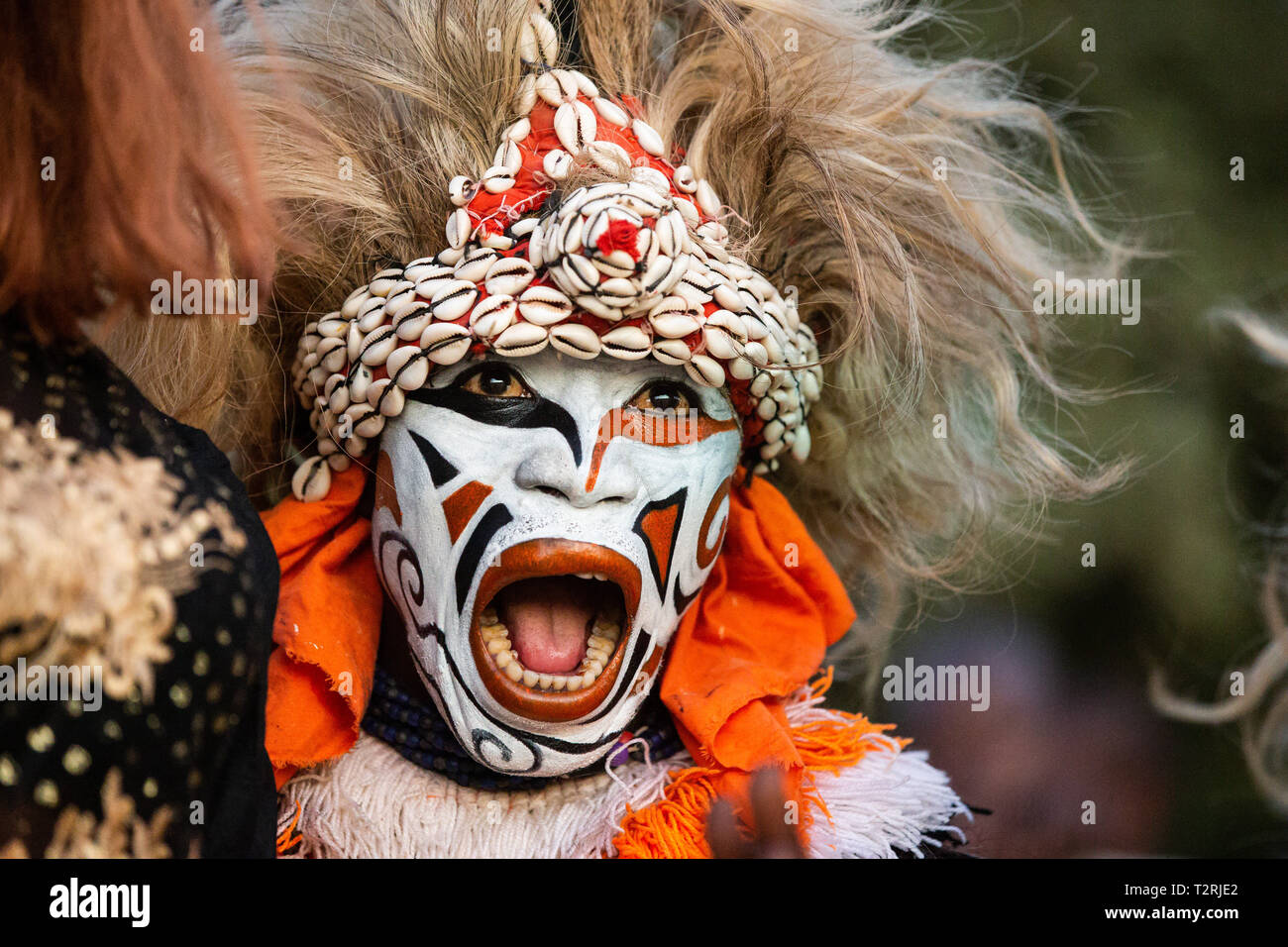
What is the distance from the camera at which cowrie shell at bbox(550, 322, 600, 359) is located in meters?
1.34

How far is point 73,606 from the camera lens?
996 millimetres

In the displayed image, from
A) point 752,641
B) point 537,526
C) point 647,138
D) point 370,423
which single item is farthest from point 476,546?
point 647,138

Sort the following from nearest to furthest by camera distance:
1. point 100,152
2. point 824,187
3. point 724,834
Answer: point 100,152, point 724,834, point 824,187

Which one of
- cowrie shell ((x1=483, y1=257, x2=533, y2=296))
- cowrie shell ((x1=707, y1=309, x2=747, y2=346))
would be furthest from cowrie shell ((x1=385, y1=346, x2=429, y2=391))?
cowrie shell ((x1=707, y1=309, x2=747, y2=346))

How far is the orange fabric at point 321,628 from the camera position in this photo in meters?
1.40

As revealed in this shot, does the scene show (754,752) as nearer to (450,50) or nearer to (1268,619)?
(450,50)

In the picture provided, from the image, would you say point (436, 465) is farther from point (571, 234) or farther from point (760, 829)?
point (760, 829)

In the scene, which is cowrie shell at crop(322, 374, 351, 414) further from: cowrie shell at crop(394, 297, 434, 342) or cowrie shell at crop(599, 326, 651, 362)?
cowrie shell at crop(599, 326, 651, 362)

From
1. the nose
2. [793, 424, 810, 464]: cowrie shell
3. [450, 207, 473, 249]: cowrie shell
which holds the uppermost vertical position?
[450, 207, 473, 249]: cowrie shell

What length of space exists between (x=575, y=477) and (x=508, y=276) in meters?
0.22

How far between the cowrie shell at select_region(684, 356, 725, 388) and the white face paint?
0.02 metres

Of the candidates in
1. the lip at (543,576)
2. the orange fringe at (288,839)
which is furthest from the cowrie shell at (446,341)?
the orange fringe at (288,839)

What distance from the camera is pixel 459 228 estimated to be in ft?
4.59
